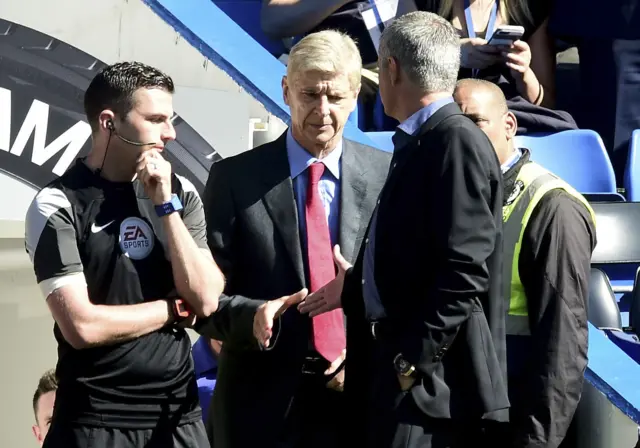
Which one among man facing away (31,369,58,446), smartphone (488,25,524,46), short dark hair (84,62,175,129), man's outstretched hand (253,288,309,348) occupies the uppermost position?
short dark hair (84,62,175,129)

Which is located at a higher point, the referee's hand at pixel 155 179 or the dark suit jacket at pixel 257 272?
the referee's hand at pixel 155 179

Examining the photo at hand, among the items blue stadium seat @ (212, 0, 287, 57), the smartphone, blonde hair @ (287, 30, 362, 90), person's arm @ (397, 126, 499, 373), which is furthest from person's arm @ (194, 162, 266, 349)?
blue stadium seat @ (212, 0, 287, 57)

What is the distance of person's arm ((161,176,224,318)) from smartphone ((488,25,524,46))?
6.32 feet

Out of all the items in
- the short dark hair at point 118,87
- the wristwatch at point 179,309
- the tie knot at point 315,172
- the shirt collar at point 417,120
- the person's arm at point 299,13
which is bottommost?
the wristwatch at point 179,309

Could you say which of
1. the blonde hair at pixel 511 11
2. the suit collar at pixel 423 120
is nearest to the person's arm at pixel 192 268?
the suit collar at pixel 423 120

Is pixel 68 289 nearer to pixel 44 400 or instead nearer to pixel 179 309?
pixel 179 309

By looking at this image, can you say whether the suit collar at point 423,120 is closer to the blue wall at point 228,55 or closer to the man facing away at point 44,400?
the blue wall at point 228,55

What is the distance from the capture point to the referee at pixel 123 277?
2.46 metres

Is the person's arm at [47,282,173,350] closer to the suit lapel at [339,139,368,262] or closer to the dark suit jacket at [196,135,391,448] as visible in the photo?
the dark suit jacket at [196,135,391,448]

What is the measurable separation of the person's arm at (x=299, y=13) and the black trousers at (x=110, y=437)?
7.97 ft

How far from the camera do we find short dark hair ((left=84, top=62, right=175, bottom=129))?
2617 mm

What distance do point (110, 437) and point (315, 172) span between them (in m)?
0.90

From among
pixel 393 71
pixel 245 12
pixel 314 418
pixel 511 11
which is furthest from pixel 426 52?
pixel 245 12

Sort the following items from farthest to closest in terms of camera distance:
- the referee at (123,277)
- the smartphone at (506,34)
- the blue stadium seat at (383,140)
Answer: the smartphone at (506,34) → the blue stadium seat at (383,140) → the referee at (123,277)
